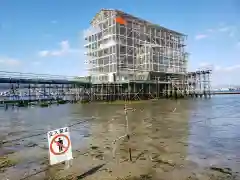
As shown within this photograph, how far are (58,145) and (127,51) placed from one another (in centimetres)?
4891

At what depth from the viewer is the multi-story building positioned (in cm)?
5153

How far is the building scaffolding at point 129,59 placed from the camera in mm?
51219

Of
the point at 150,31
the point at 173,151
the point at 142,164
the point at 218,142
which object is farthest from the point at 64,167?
the point at 150,31

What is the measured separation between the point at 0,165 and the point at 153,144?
249 inches

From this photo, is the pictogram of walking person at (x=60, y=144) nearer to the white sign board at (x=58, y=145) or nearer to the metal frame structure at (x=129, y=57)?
the white sign board at (x=58, y=145)

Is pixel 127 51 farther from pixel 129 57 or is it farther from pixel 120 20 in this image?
pixel 120 20

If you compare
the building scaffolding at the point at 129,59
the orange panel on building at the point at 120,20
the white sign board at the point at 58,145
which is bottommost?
the white sign board at the point at 58,145

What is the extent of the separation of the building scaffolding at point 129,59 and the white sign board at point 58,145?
40.4 m

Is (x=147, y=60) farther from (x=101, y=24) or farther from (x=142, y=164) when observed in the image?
(x=142, y=164)

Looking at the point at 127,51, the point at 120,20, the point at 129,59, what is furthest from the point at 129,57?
the point at 120,20

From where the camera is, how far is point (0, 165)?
7582 mm

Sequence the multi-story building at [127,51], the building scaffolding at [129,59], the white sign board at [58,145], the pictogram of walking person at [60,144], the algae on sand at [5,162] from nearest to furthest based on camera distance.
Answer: the white sign board at [58,145] < the pictogram of walking person at [60,144] < the algae on sand at [5,162] < the building scaffolding at [129,59] < the multi-story building at [127,51]

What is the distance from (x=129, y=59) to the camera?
2128 inches

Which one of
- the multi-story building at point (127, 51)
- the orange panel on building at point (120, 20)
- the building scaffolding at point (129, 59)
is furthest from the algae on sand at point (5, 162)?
the orange panel on building at point (120, 20)
